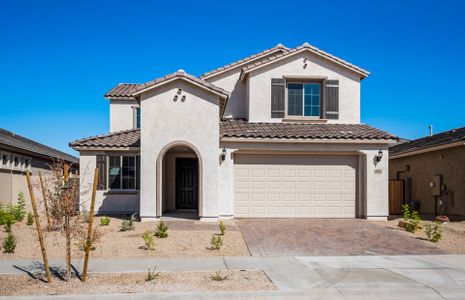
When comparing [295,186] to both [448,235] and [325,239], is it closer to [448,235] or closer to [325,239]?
[325,239]

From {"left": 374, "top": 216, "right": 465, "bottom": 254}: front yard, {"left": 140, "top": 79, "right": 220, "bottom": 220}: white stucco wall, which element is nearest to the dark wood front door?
{"left": 140, "top": 79, "right": 220, "bottom": 220}: white stucco wall

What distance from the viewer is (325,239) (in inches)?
449

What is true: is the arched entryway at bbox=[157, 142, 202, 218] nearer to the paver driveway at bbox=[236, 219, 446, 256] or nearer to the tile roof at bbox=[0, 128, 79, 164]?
the paver driveway at bbox=[236, 219, 446, 256]

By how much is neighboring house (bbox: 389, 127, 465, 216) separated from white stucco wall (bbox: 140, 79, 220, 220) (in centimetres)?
981

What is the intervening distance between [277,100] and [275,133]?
2.27 metres

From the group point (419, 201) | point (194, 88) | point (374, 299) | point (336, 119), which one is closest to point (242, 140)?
point (194, 88)

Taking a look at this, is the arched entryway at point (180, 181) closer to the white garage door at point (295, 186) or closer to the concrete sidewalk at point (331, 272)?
the white garage door at point (295, 186)

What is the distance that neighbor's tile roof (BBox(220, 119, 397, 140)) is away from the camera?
15125mm

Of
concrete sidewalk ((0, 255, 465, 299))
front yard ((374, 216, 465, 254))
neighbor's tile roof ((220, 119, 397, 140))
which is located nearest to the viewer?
concrete sidewalk ((0, 255, 465, 299))

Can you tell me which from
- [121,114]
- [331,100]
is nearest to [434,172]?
[331,100]

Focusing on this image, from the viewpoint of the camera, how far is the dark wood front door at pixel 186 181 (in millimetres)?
17141

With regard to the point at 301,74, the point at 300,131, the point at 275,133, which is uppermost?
the point at 301,74

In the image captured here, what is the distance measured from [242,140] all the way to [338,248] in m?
6.08

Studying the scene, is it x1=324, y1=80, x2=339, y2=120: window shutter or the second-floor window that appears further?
the second-floor window
